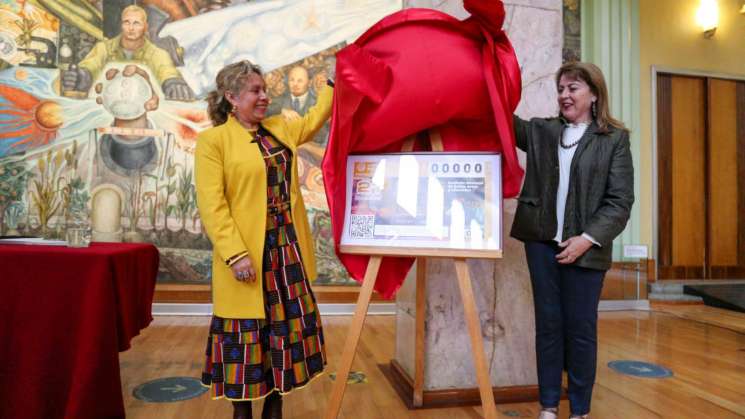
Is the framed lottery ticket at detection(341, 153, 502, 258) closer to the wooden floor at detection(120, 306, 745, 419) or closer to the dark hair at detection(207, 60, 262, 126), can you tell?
the dark hair at detection(207, 60, 262, 126)

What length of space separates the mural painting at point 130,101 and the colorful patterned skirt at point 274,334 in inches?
116

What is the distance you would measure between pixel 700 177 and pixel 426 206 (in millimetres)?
6109

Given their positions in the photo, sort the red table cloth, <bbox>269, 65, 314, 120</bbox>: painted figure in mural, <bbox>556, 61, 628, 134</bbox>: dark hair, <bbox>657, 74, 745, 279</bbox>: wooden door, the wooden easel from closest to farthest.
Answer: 1. the wooden easel
2. the red table cloth
3. <bbox>556, 61, 628, 134</bbox>: dark hair
4. <bbox>269, 65, 314, 120</bbox>: painted figure in mural
5. <bbox>657, 74, 745, 279</bbox>: wooden door

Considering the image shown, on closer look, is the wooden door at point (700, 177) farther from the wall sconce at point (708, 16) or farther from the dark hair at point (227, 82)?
the dark hair at point (227, 82)

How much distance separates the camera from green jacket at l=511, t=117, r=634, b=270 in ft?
6.19

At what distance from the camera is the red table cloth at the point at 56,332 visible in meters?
1.84

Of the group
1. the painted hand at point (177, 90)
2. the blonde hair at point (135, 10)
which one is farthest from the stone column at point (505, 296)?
the blonde hair at point (135, 10)

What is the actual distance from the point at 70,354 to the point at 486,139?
189 cm

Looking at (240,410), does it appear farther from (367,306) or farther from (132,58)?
(132,58)

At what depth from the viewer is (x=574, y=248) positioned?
188 centimetres

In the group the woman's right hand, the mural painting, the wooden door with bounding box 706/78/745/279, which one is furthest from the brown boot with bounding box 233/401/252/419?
the wooden door with bounding box 706/78/745/279

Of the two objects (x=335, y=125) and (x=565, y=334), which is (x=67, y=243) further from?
(x=565, y=334)

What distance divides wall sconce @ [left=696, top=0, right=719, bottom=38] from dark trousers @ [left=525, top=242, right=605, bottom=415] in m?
6.09

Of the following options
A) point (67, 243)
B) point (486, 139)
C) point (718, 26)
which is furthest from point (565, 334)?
point (718, 26)
